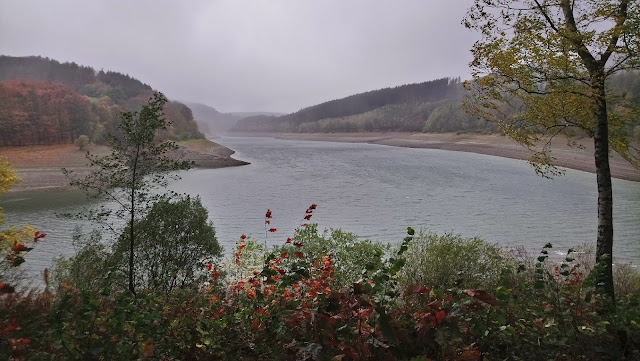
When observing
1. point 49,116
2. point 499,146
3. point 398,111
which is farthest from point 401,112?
point 49,116

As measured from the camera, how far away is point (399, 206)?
30672mm

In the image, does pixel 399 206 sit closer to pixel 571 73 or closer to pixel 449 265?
→ pixel 449 265

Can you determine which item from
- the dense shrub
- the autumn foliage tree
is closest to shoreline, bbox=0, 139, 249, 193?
the dense shrub

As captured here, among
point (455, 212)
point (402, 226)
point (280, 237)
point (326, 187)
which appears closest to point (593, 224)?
point (455, 212)

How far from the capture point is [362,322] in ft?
10.9

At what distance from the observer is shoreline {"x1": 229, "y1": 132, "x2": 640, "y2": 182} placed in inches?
1849

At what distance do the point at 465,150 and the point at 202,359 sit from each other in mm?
83338

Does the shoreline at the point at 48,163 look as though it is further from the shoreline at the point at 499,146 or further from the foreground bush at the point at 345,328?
the shoreline at the point at 499,146

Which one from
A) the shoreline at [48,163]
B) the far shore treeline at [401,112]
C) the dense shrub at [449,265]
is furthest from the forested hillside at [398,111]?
the dense shrub at [449,265]

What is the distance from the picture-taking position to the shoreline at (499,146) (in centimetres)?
4697

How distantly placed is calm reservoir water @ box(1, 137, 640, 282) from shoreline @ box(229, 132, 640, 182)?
3.50 m

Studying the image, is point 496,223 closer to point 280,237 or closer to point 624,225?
point 624,225

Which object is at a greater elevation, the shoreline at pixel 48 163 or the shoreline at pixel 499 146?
the shoreline at pixel 499 146

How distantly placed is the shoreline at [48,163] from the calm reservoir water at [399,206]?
3178 mm
